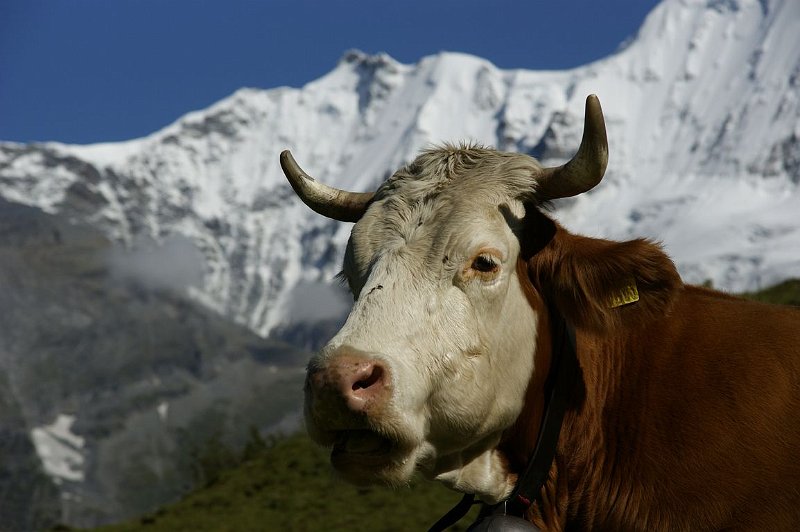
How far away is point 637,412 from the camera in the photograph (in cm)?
581

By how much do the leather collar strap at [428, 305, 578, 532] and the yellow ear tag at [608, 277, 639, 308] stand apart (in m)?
0.32

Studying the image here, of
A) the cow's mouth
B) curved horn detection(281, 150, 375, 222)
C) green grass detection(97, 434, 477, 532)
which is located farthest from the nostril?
green grass detection(97, 434, 477, 532)

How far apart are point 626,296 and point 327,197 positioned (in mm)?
2156

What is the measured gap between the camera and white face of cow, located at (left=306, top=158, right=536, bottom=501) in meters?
4.95

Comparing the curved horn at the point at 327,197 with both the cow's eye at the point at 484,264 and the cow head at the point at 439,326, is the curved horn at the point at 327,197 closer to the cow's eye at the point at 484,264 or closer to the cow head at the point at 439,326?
the cow head at the point at 439,326

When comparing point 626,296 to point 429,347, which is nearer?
point 429,347

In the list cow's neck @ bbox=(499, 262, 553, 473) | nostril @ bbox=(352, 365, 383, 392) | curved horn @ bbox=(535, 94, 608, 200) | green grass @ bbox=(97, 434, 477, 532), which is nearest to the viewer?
nostril @ bbox=(352, 365, 383, 392)

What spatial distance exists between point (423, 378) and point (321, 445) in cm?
62

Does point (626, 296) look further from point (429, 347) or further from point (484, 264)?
point (429, 347)

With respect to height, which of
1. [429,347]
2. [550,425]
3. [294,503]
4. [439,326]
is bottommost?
[294,503]

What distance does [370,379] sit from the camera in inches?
193

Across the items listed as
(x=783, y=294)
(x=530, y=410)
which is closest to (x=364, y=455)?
(x=530, y=410)

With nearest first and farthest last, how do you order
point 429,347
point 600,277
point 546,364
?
1. point 429,347
2. point 600,277
3. point 546,364

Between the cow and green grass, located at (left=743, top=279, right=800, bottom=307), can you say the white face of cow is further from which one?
green grass, located at (left=743, top=279, right=800, bottom=307)
